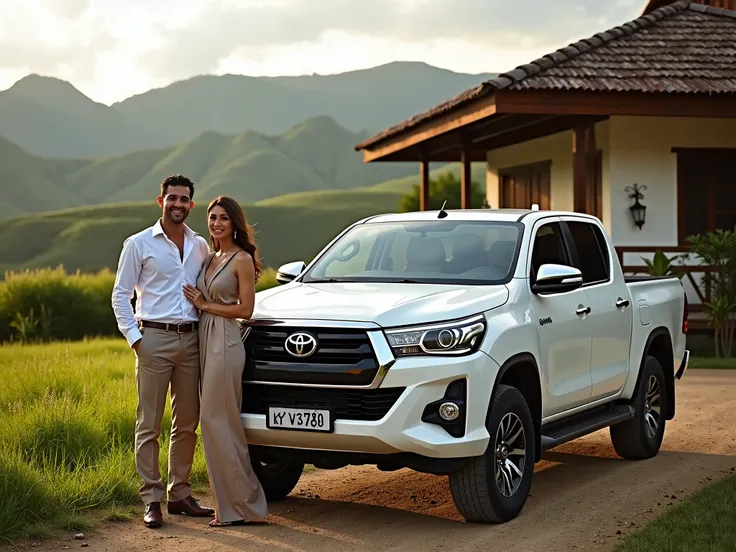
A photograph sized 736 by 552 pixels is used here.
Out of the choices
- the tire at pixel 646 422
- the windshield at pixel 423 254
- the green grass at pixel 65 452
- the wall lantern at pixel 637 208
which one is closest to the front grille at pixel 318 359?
the windshield at pixel 423 254

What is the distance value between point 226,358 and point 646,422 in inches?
157

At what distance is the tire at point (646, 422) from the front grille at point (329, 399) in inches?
131

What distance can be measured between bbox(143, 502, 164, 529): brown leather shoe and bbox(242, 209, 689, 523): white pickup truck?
0.66 m

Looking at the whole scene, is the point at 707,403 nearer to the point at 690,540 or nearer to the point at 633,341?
the point at 633,341

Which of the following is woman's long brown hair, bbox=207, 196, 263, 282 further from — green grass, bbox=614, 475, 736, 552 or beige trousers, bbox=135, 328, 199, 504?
green grass, bbox=614, 475, 736, 552

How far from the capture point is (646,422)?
9438mm

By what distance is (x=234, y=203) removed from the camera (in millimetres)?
7434

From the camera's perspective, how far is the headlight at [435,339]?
6641 millimetres

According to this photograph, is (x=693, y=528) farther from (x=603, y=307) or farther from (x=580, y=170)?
(x=580, y=170)

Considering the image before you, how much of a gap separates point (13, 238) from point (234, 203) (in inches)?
4518

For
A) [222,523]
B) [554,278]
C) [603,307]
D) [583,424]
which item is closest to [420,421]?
[222,523]

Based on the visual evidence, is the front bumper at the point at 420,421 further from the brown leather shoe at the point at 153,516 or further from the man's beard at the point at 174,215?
the man's beard at the point at 174,215

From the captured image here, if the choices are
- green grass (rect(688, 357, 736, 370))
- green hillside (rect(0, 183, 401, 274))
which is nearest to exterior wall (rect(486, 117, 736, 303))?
green grass (rect(688, 357, 736, 370))

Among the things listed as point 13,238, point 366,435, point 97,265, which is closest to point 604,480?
point 366,435
